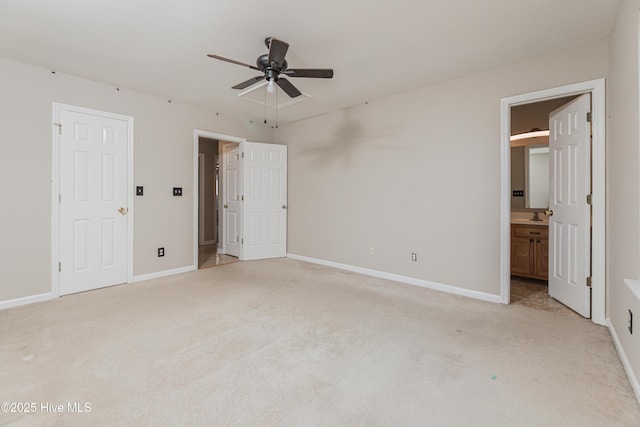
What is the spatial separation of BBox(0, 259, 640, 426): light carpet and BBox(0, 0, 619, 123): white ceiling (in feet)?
8.35

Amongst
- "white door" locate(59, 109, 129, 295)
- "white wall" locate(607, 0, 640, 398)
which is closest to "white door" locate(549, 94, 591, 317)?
"white wall" locate(607, 0, 640, 398)

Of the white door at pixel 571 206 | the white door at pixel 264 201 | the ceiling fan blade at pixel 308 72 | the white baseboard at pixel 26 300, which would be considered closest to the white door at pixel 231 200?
the white door at pixel 264 201

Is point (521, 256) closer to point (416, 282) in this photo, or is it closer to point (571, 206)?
point (571, 206)

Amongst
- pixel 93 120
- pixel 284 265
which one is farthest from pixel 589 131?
pixel 93 120

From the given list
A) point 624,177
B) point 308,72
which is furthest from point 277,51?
point 624,177

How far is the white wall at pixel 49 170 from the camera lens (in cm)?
296

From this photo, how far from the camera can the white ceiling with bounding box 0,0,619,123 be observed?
7.04 ft

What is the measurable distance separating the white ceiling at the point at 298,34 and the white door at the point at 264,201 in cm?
189

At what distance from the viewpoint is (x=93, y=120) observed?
3.50m

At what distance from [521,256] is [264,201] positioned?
164 inches

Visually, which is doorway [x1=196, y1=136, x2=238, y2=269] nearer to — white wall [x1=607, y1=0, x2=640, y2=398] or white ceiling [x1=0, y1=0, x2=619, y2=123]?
white ceiling [x1=0, y1=0, x2=619, y2=123]

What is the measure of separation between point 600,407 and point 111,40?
14.5 ft

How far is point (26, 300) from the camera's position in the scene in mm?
3043

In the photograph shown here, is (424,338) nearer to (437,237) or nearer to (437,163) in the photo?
(437,237)
